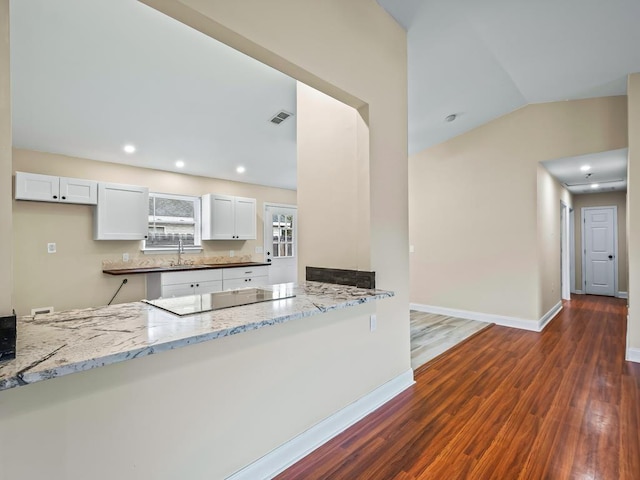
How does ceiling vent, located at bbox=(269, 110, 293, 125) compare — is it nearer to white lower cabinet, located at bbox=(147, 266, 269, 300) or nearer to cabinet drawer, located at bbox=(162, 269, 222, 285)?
white lower cabinet, located at bbox=(147, 266, 269, 300)

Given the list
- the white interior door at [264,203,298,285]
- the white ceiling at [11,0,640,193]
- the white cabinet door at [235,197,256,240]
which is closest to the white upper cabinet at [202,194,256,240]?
the white cabinet door at [235,197,256,240]

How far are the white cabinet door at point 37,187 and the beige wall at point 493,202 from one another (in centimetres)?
514

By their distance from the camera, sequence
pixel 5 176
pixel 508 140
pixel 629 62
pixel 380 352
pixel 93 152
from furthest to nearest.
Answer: pixel 508 140, pixel 93 152, pixel 629 62, pixel 380 352, pixel 5 176

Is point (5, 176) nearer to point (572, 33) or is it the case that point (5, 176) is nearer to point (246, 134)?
point (246, 134)

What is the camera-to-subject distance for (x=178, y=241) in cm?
499

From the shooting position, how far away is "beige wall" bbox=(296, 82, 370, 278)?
7.76 ft

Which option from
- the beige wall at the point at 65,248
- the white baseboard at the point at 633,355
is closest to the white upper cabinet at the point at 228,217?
the beige wall at the point at 65,248

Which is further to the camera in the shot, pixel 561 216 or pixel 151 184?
pixel 561 216

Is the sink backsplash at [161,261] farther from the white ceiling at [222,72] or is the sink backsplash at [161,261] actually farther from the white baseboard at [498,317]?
Result: the white baseboard at [498,317]

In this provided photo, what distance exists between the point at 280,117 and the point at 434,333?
342 centimetres

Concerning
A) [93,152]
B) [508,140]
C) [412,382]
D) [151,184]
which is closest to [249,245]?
[151,184]

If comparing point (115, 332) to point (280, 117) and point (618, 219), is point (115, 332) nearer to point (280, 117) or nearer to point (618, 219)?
point (280, 117)

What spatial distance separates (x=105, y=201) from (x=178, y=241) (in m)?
1.20

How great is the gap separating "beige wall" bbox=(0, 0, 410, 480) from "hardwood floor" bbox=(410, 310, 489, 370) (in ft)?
2.71
